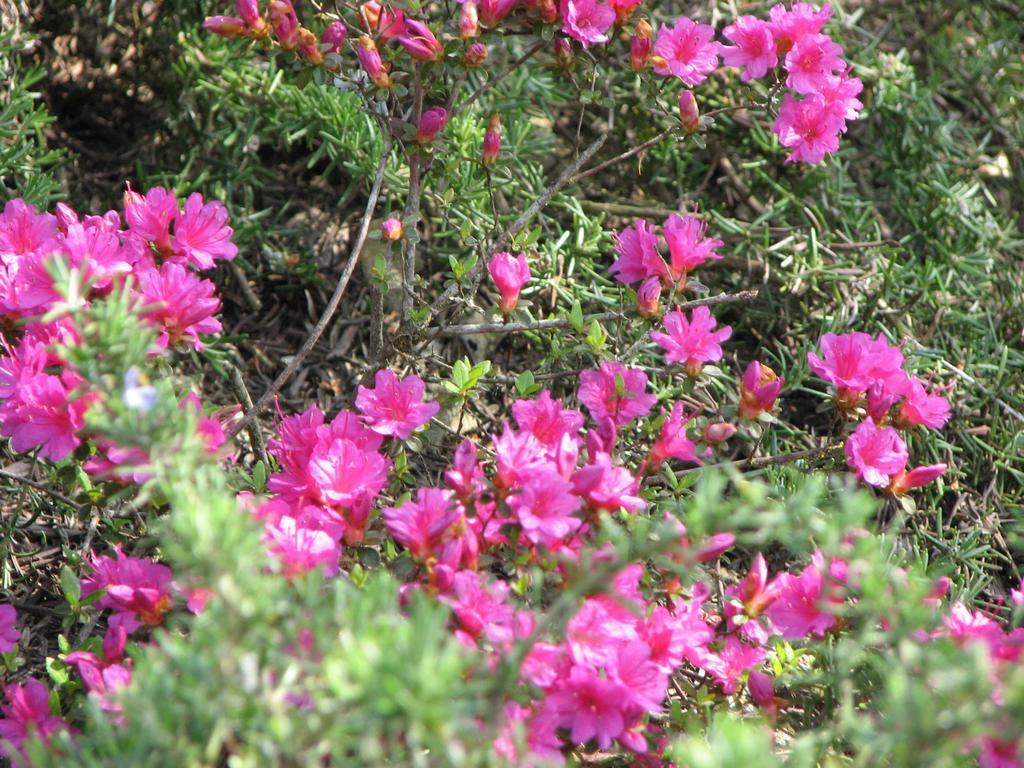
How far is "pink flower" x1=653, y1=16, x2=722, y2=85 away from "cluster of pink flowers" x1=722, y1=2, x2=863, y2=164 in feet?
0.16

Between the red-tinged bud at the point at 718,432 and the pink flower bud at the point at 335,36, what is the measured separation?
3.25 feet

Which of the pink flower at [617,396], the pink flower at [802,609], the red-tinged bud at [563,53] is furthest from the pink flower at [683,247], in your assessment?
the pink flower at [802,609]

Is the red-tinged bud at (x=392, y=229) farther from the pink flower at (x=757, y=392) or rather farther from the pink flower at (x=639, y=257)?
the pink flower at (x=757, y=392)

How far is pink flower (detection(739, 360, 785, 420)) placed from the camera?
201cm

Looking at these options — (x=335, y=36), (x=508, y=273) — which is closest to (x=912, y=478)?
(x=508, y=273)

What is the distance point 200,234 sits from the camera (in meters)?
2.13

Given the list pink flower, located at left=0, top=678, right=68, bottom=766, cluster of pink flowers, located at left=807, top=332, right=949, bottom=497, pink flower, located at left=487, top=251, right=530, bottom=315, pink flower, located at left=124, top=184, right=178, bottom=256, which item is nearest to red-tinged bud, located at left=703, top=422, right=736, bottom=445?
cluster of pink flowers, located at left=807, top=332, right=949, bottom=497

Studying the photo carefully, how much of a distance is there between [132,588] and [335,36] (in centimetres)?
106

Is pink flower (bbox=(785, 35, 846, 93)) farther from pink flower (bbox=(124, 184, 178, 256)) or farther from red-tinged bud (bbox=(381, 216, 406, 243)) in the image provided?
pink flower (bbox=(124, 184, 178, 256))

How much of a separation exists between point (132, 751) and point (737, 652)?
1052 millimetres

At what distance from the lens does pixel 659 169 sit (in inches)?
120

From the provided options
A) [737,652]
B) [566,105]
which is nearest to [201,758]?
[737,652]

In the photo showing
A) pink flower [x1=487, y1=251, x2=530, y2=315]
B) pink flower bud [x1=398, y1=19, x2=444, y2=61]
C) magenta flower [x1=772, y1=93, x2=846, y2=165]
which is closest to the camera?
pink flower bud [x1=398, y1=19, x2=444, y2=61]

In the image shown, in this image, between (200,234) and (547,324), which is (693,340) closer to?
(547,324)
